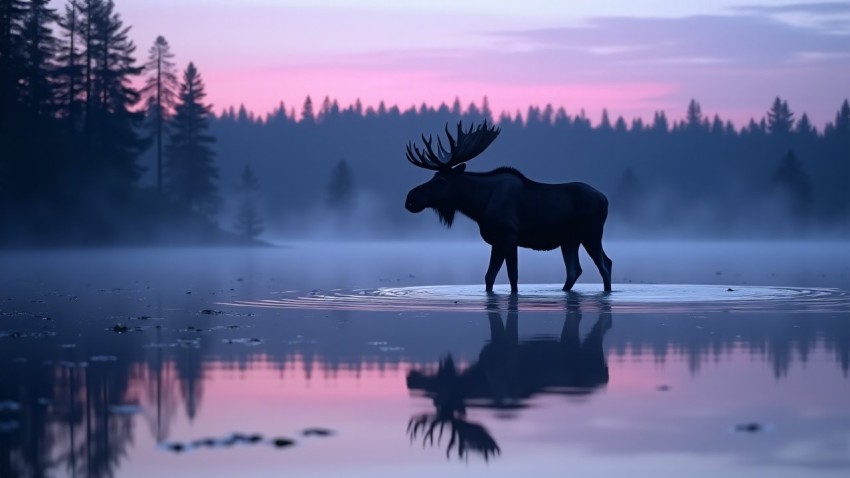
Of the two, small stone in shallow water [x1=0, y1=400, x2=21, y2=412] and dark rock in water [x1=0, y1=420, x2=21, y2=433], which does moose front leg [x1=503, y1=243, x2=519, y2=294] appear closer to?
small stone in shallow water [x1=0, y1=400, x2=21, y2=412]

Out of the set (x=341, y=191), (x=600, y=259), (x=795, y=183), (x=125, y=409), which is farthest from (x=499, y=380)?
(x=795, y=183)

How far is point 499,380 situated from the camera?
10828mm

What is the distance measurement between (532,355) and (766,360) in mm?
→ 2172

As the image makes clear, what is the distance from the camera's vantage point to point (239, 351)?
13.4 m

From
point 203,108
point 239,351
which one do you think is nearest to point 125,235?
point 203,108

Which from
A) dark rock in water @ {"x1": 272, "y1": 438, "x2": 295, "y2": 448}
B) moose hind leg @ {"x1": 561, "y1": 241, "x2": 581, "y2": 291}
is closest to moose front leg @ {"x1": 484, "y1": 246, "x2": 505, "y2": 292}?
moose hind leg @ {"x1": 561, "y1": 241, "x2": 581, "y2": 291}

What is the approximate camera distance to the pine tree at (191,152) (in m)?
105

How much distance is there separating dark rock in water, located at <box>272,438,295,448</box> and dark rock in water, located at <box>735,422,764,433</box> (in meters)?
2.79

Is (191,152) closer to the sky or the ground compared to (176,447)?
closer to the sky

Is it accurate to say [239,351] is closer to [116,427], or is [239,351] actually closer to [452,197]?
[116,427]

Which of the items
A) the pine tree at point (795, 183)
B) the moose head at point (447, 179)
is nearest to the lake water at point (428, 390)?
the moose head at point (447, 179)

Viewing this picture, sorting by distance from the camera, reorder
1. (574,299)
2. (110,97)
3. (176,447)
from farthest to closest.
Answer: (110,97)
(574,299)
(176,447)

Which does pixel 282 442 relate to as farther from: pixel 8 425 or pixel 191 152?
pixel 191 152

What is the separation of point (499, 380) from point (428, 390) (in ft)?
2.50
